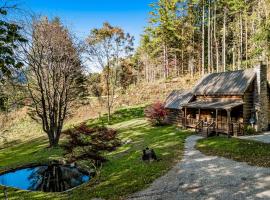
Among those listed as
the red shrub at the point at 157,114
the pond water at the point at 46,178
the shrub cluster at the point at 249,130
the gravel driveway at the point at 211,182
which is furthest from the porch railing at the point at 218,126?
the pond water at the point at 46,178

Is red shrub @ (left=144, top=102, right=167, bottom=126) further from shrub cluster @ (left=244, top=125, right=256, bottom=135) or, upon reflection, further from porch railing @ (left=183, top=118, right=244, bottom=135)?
shrub cluster @ (left=244, top=125, right=256, bottom=135)

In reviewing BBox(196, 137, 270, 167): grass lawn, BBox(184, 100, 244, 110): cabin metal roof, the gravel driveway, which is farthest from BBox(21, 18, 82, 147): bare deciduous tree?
the gravel driveway

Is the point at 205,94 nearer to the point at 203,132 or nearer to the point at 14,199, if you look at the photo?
the point at 203,132

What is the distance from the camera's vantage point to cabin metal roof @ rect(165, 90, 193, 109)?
1308 inches

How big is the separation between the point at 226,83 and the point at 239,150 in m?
11.8

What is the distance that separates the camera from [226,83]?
96.4 ft

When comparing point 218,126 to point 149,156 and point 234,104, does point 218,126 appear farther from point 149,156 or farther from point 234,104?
point 149,156

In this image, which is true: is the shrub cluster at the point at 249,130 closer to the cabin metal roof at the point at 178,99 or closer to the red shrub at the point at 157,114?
the cabin metal roof at the point at 178,99

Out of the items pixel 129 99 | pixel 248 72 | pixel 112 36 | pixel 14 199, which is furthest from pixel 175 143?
pixel 129 99

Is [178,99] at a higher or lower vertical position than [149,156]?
higher

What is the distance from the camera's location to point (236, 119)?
89.2ft

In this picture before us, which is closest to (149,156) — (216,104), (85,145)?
(85,145)

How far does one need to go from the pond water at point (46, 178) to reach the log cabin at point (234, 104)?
13.9 meters

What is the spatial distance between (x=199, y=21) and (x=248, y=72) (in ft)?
89.4
